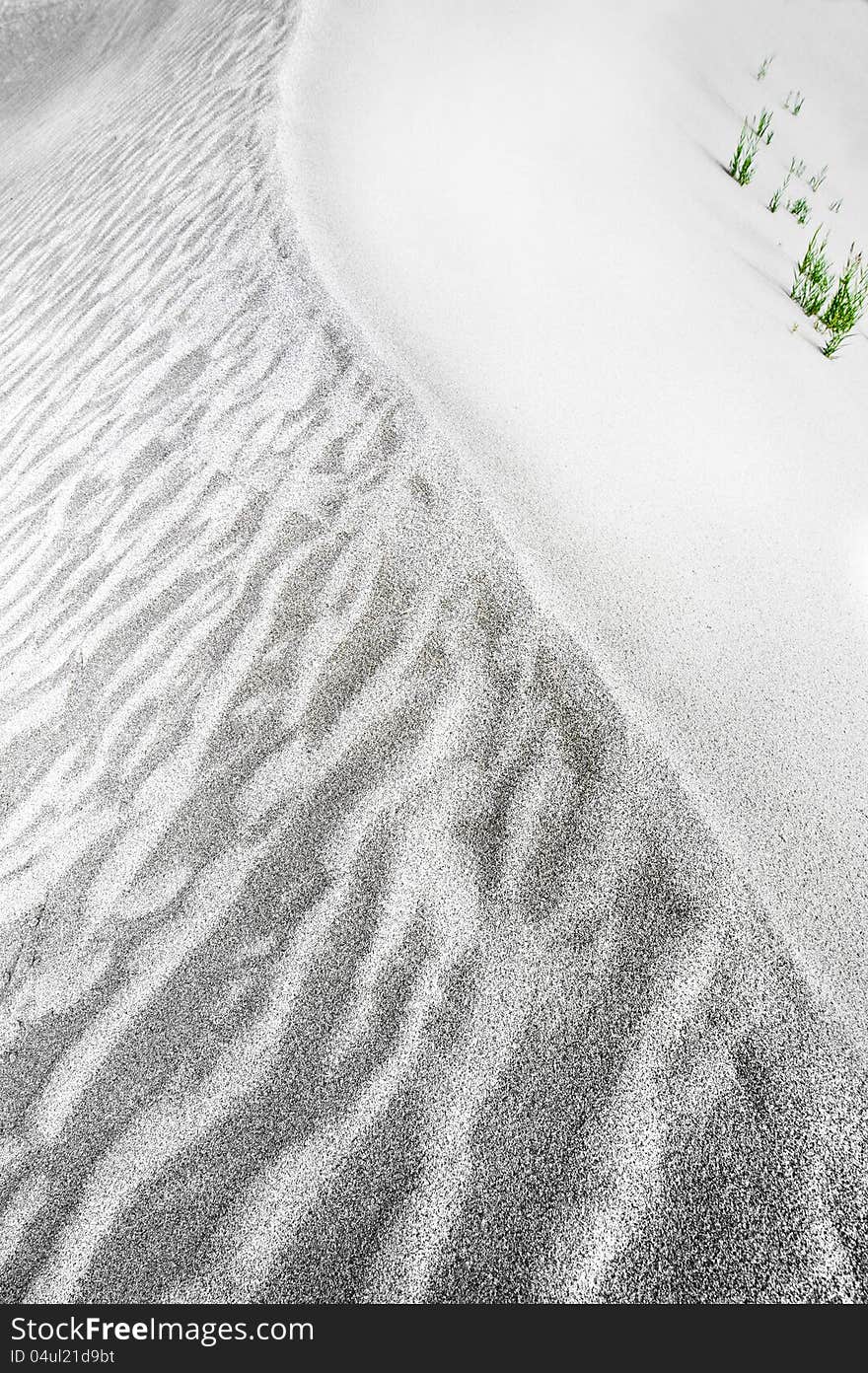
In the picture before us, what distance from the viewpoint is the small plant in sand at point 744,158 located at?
4.23 meters

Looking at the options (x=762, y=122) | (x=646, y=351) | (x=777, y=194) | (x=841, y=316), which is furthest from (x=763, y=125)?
(x=646, y=351)

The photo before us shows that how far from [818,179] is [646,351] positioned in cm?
301

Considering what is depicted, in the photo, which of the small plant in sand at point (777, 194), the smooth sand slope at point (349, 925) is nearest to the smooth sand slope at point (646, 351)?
the small plant in sand at point (777, 194)

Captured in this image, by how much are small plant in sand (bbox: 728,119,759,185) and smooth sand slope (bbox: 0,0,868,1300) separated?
2.84 metres

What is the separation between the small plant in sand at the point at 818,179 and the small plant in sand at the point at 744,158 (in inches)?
15.4

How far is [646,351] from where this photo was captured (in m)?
2.87

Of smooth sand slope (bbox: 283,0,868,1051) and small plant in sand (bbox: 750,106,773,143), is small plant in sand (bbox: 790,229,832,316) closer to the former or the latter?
smooth sand slope (bbox: 283,0,868,1051)

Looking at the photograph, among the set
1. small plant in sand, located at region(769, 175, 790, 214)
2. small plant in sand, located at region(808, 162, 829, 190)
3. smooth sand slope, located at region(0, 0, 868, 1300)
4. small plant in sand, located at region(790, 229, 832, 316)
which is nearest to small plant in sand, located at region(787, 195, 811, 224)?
small plant in sand, located at region(769, 175, 790, 214)

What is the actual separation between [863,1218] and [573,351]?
2.54 metres

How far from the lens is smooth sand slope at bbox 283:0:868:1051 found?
1781mm

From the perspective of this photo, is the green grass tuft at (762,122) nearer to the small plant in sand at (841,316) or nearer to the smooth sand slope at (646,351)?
the smooth sand slope at (646,351)

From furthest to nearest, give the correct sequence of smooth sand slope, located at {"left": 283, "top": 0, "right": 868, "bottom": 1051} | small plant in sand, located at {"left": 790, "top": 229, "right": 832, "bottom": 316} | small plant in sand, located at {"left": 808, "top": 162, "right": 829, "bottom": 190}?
small plant in sand, located at {"left": 808, "top": 162, "right": 829, "bottom": 190} < small plant in sand, located at {"left": 790, "top": 229, "right": 832, "bottom": 316} < smooth sand slope, located at {"left": 283, "top": 0, "right": 868, "bottom": 1051}

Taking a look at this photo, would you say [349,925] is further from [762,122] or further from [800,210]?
[762,122]

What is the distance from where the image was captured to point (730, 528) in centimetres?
229
